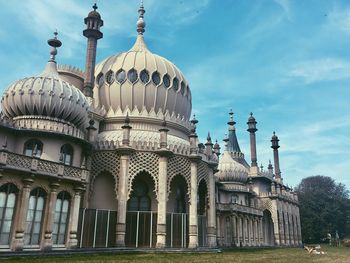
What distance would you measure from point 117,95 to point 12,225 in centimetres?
1466

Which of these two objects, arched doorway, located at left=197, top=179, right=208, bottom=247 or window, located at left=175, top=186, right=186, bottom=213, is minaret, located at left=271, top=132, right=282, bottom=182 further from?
window, located at left=175, top=186, right=186, bottom=213

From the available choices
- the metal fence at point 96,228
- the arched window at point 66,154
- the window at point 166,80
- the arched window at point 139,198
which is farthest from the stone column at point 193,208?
the arched window at point 66,154

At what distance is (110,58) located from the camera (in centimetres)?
3192

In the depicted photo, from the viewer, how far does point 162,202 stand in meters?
24.4

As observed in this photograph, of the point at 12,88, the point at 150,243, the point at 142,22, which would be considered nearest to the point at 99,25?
the point at 142,22

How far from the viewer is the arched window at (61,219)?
19.3 meters

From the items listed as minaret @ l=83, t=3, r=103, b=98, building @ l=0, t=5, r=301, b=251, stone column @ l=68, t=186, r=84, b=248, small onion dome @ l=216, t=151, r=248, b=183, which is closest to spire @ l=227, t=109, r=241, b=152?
small onion dome @ l=216, t=151, r=248, b=183

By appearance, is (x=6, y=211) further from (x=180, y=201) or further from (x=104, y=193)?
(x=180, y=201)

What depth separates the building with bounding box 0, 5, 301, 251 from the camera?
1830 cm

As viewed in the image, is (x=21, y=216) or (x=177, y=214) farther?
(x=177, y=214)

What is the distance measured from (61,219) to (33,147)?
173 inches

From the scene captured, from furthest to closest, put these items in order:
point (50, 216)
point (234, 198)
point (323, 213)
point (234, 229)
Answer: point (323, 213) < point (234, 198) < point (234, 229) < point (50, 216)

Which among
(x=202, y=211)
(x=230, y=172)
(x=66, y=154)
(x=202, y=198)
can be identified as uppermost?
(x=230, y=172)

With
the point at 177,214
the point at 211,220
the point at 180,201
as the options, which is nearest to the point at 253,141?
the point at 211,220
